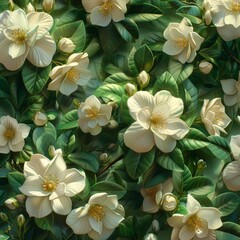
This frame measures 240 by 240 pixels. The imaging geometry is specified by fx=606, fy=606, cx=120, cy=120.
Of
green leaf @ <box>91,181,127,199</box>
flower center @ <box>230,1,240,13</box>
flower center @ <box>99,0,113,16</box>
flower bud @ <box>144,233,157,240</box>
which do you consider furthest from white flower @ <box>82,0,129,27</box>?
flower bud @ <box>144,233,157,240</box>

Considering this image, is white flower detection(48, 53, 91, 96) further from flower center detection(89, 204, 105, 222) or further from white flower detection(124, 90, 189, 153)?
flower center detection(89, 204, 105, 222)

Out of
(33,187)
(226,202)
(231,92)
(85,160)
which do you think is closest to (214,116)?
(231,92)

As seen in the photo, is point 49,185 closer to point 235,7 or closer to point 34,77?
point 34,77

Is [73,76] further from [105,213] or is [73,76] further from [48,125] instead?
[105,213]

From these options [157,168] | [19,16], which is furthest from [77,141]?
[19,16]

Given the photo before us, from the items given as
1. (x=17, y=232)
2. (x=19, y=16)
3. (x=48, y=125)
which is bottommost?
(x=17, y=232)
